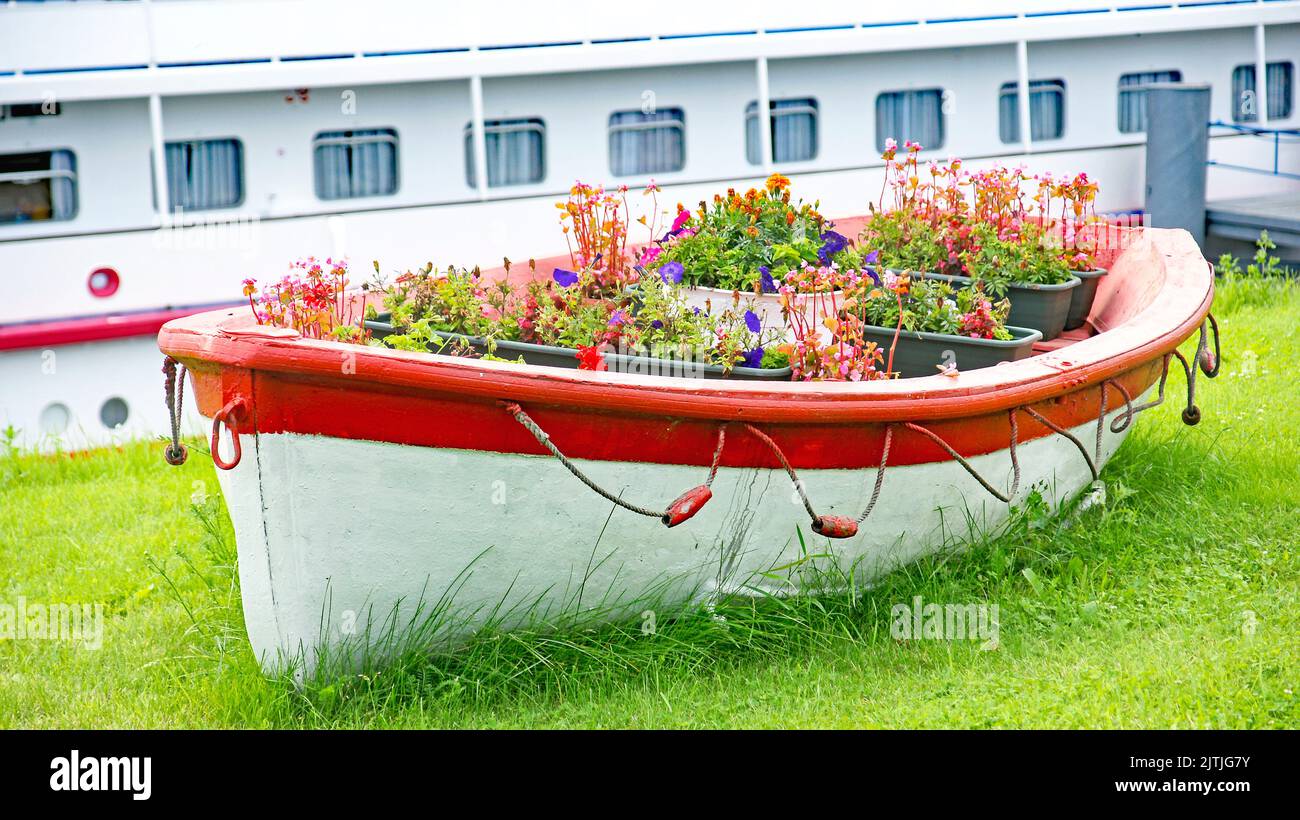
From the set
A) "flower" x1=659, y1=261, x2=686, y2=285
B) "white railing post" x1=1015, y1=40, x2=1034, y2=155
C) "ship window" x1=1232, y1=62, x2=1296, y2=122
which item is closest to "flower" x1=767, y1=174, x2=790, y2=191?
"flower" x1=659, y1=261, x2=686, y2=285

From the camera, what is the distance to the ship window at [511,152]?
381 inches

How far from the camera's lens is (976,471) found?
4887 mm

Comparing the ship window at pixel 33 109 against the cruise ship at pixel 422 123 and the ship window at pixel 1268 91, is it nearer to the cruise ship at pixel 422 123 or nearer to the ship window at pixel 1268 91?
the cruise ship at pixel 422 123

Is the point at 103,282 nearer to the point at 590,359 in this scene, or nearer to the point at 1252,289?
the point at 590,359

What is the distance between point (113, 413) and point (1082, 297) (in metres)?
5.99

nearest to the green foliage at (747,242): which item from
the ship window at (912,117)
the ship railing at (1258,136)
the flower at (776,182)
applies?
the flower at (776,182)

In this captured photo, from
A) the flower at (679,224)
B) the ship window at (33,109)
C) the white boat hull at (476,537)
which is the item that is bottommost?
the white boat hull at (476,537)

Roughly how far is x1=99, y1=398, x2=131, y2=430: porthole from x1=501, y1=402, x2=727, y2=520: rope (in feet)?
18.5

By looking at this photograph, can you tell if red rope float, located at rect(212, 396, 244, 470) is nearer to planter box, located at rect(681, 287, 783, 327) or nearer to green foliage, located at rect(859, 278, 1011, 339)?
planter box, located at rect(681, 287, 783, 327)

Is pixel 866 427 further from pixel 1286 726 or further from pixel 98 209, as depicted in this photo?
pixel 98 209

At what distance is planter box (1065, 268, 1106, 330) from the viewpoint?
6547 millimetres

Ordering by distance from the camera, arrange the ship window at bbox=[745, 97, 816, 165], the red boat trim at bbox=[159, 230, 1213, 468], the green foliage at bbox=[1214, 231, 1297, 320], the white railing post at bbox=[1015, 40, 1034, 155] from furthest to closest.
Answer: the white railing post at bbox=[1015, 40, 1034, 155] < the ship window at bbox=[745, 97, 816, 165] < the green foliage at bbox=[1214, 231, 1297, 320] < the red boat trim at bbox=[159, 230, 1213, 468]

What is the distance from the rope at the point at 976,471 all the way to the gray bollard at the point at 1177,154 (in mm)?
6429

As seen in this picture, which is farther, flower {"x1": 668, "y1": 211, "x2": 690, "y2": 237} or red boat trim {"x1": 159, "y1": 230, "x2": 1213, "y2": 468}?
flower {"x1": 668, "y1": 211, "x2": 690, "y2": 237}
